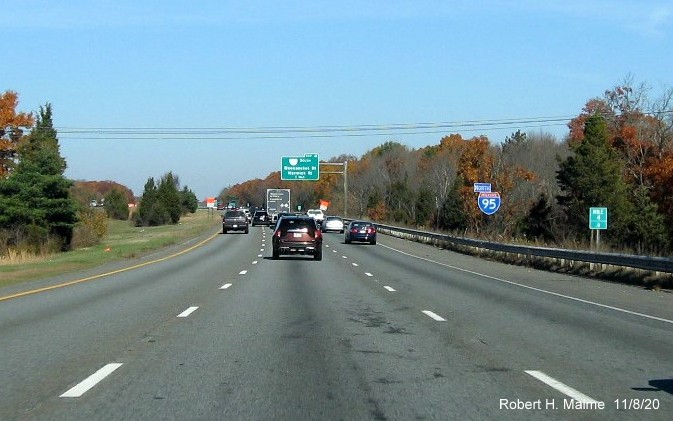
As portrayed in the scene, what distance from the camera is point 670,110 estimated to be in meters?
77.2

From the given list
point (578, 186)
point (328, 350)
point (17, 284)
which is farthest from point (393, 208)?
point (328, 350)

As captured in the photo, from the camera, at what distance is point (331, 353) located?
37.2 ft

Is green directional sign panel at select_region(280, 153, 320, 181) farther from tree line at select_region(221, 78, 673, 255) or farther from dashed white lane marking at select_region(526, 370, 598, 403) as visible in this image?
dashed white lane marking at select_region(526, 370, 598, 403)

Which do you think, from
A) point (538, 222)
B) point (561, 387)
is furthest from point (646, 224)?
point (561, 387)

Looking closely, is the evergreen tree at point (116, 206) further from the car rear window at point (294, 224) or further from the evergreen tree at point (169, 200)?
the car rear window at point (294, 224)

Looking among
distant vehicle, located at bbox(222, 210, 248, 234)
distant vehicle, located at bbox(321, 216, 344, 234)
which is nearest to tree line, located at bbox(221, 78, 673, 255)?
distant vehicle, located at bbox(321, 216, 344, 234)

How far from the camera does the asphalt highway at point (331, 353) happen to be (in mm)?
8148

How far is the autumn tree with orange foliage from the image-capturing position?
78.0 meters

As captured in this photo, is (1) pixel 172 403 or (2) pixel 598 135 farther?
(2) pixel 598 135

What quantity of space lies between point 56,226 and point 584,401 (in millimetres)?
54470

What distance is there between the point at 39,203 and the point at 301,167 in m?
29.3

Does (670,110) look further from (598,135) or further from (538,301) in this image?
(538,301)

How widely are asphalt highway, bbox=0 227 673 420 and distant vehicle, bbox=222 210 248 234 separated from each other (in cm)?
5199

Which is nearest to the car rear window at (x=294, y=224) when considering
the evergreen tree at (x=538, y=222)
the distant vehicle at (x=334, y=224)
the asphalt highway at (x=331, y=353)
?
the asphalt highway at (x=331, y=353)
